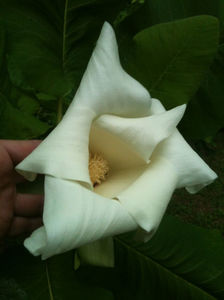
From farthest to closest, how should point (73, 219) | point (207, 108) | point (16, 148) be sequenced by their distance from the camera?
point (207, 108), point (16, 148), point (73, 219)

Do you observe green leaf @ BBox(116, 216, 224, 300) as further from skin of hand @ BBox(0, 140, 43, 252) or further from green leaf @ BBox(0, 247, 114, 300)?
skin of hand @ BBox(0, 140, 43, 252)

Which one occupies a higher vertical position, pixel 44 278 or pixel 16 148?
pixel 16 148

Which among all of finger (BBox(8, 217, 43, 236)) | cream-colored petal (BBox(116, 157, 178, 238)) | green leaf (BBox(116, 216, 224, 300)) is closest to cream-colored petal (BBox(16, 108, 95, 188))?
cream-colored petal (BBox(116, 157, 178, 238))

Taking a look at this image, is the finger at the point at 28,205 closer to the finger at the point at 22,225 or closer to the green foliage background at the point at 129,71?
the finger at the point at 22,225

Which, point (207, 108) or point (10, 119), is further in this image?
point (207, 108)

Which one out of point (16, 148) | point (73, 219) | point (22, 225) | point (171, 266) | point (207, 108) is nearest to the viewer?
point (73, 219)

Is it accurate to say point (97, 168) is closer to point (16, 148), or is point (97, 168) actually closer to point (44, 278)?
point (16, 148)

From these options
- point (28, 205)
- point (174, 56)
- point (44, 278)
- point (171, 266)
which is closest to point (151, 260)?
point (171, 266)

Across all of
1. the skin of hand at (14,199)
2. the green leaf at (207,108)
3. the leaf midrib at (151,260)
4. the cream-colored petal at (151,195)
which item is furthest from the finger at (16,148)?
the green leaf at (207,108)
